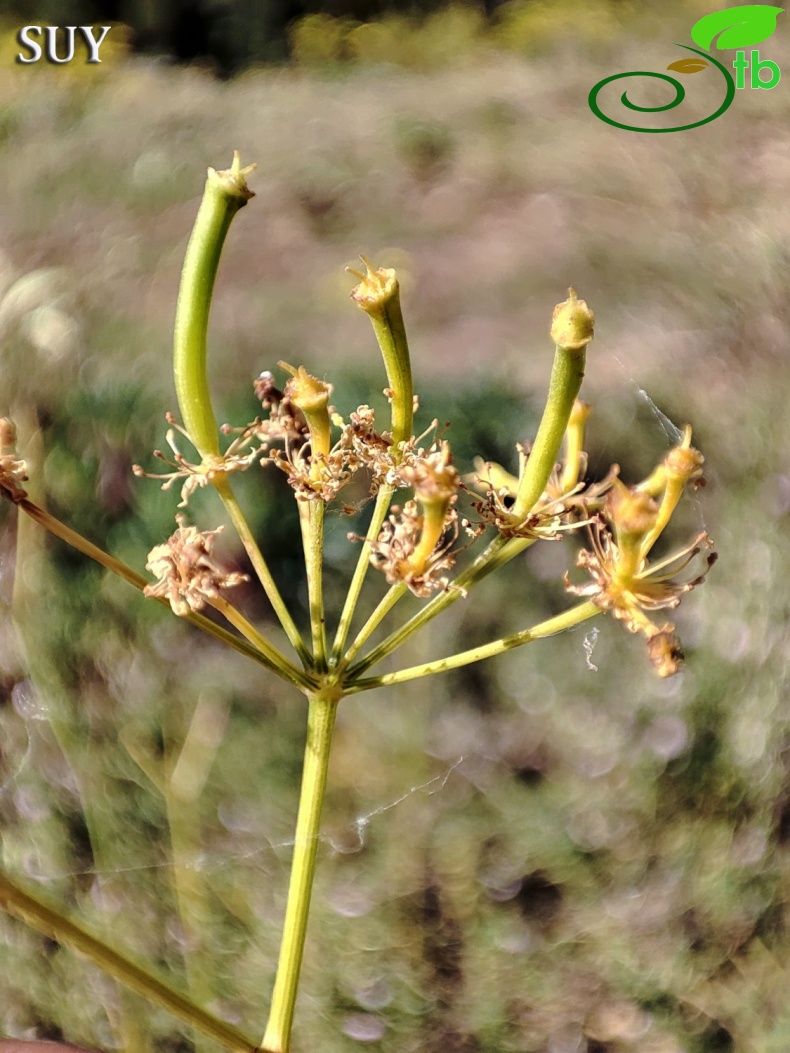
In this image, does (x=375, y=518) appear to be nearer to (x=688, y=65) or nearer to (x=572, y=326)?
(x=572, y=326)

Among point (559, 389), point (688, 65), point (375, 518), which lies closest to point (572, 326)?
point (559, 389)

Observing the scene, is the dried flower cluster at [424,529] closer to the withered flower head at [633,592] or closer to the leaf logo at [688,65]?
the withered flower head at [633,592]

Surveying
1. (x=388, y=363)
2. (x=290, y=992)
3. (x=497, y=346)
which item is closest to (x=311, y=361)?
(x=497, y=346)

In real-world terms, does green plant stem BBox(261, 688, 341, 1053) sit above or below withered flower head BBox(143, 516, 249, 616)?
below

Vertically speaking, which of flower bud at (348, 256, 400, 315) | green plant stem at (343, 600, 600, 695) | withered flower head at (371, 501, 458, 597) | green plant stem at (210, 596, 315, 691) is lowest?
green plant stem at (343, 600, 600, 695)

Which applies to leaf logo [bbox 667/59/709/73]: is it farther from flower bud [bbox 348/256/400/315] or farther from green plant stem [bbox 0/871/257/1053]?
green plant stem [bbox 0/871/257/1053]

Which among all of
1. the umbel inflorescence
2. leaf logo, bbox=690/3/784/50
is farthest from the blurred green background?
the umbel inflorescence

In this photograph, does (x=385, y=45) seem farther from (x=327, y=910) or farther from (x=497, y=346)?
(x=327, y=910)
